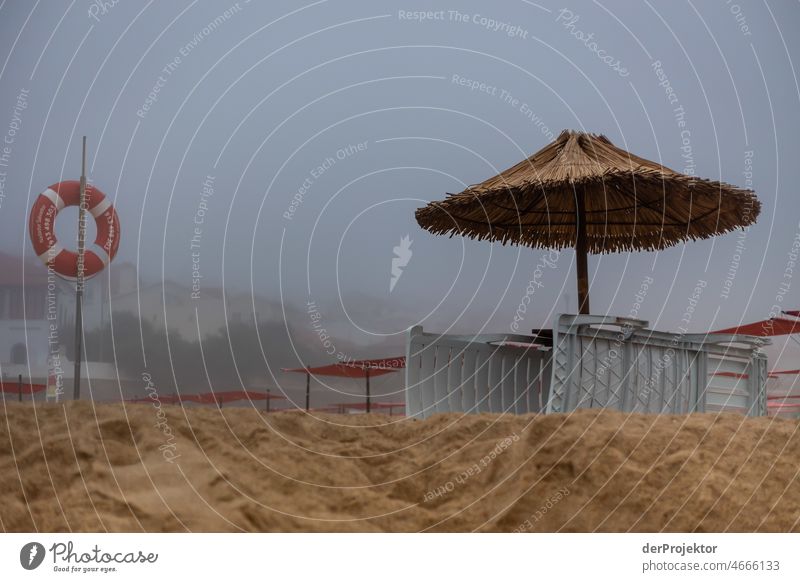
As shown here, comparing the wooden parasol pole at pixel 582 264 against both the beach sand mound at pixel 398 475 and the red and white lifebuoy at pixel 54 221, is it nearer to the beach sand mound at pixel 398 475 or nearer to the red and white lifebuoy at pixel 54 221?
the beach sand mound at pixel 398 475

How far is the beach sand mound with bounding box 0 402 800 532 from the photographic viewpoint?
5168 mm

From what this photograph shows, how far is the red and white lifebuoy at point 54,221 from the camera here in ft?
22.9

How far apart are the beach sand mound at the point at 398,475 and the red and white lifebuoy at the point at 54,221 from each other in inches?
54.5

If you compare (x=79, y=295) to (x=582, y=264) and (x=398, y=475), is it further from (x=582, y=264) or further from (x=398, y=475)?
(x=582, y=264)

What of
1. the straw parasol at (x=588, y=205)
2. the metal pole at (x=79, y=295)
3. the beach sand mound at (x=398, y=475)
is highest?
the straw parasol at (x=588, y=205)

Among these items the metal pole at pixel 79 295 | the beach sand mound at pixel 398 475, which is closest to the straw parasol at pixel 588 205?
the beach sand mound at pixel 398 475

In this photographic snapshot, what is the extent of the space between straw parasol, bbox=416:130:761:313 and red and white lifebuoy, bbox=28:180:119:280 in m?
3.67

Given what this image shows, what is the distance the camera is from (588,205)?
10211 millimetres

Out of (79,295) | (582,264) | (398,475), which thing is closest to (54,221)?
(79,295)

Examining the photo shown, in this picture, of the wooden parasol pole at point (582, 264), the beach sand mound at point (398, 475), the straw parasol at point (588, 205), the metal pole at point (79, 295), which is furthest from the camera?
the wooden parasol pole at point (582, 264)

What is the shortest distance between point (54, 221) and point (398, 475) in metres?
3.63

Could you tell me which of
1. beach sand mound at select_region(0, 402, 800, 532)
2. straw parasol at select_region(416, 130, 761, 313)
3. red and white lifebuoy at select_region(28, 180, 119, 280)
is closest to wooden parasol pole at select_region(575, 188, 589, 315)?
straw parasol at select_region(416, 130, 761, 313)

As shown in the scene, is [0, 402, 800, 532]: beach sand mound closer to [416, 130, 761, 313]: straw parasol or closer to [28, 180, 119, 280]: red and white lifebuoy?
[28, 180, 119, 280]: red and white lifebuoy

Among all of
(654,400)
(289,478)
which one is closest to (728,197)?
(654,400)
